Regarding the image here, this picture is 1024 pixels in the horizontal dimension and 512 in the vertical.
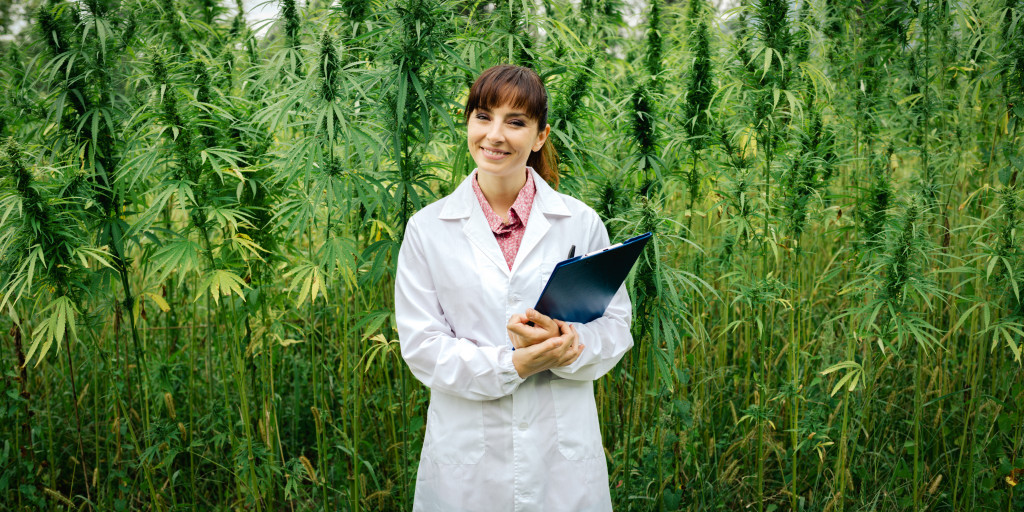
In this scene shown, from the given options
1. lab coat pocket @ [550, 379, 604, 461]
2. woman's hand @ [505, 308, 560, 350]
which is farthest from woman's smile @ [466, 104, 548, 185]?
lab coat pocket @ [550, 379, 604, 461]

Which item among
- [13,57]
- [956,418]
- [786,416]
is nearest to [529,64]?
[786,416]

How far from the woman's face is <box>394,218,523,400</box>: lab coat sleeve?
0.28 m

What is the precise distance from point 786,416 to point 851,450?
0.29 m

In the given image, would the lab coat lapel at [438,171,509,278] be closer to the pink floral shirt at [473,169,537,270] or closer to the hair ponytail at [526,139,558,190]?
the pink floral shirt at [473,169,537,270]

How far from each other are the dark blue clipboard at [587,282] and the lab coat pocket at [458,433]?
1.14 feet

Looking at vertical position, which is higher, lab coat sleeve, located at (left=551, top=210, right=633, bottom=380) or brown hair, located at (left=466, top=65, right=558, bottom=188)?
brown hair, located at (left=466, top=65, right=558, bottom=188)

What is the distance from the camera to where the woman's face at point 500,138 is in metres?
1.64

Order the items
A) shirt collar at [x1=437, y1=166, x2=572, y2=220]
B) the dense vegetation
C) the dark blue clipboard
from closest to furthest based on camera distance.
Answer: the dark blue clipboard, shirt collar at [x1=437, y1=166, x2=572, y2=220], the dense vegetation

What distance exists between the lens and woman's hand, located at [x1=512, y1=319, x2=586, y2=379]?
1.55 metres

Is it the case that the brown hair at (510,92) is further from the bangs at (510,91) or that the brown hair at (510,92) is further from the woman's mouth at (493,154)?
the woman's mouth at (493,154)

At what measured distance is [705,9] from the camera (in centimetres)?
273

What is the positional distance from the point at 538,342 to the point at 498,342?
161 millimetres

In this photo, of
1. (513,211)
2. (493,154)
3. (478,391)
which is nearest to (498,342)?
(478,391)

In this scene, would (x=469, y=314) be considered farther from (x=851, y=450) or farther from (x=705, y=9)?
(x=851, y=450)
